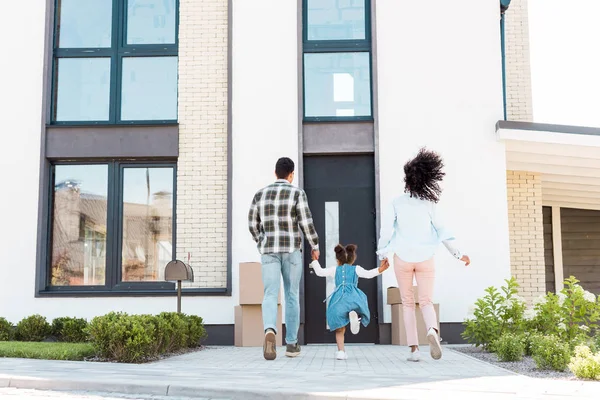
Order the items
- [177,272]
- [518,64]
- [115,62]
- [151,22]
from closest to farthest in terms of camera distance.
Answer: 1. [177,272]
2. [115,62]
3. [151,22]
4. [518,64]

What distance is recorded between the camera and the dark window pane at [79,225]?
1133cm

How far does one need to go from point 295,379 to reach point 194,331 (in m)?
3.78

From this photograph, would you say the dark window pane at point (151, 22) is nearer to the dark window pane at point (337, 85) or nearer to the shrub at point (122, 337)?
the dark window pane at point (337, 85)

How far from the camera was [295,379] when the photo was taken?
6.05 m

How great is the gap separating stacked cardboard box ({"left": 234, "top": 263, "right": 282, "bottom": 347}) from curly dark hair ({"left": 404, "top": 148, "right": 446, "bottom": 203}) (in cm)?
316

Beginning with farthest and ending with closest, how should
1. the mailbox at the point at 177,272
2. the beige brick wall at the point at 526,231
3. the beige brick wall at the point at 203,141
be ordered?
the beige brick wall at the point at 526,231, the beige brick wall at the point at 203,141, the mailbox at the point at 177,272

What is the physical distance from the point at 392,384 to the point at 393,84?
626 centimetres

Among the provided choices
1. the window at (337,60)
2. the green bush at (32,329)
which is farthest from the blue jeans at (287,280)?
the green bush at (32,329)

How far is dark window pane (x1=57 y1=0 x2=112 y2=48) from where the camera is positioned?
11.8 meters

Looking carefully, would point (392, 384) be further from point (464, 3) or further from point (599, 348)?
point (464, 3)

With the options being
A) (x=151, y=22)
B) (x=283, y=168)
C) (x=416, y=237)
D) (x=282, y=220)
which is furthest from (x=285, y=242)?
(x=151, y=22)

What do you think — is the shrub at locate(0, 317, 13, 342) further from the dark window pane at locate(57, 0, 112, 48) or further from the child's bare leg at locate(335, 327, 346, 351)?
the child's bare leg at locate(335, 327, 346, 351)

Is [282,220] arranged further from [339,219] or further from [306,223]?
[339,219]

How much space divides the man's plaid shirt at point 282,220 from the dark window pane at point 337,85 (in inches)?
139
